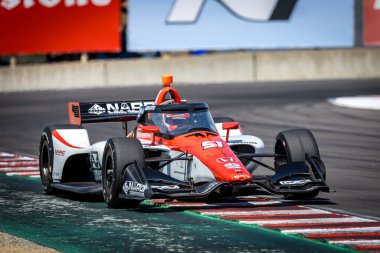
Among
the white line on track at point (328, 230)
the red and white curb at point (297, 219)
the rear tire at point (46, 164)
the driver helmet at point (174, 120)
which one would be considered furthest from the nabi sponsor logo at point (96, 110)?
the white line on track at point (328, 230)

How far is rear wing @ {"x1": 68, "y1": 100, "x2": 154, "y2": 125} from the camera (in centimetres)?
1648

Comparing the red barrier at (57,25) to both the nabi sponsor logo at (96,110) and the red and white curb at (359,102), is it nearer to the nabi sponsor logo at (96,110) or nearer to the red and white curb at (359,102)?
the red and white curb at (359,102)

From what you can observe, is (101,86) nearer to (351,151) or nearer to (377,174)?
(351,151)

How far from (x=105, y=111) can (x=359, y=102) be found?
52.9 feet

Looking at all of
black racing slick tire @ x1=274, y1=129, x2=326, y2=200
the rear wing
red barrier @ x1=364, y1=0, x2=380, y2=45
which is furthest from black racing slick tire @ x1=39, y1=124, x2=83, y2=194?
red barrier @ x1=364, y1=0, x2=380, y2=45

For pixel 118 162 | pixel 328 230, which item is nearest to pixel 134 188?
pixel 118 162

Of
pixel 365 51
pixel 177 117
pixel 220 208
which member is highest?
pixel 365 51

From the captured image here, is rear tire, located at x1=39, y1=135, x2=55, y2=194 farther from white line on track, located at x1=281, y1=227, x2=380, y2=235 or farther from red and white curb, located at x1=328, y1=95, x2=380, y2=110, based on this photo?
red and white curb, located at x1=328, y1=95, x2=380, y2=110

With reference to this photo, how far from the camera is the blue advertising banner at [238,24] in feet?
131

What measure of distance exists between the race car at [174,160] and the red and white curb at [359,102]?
1468 centimetres

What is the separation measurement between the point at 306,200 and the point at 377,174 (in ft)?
9.73

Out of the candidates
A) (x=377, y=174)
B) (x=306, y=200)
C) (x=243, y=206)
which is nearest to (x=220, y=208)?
(x=243, y=206)

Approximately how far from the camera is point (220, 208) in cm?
1392

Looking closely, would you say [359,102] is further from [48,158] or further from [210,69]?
[48,158]
